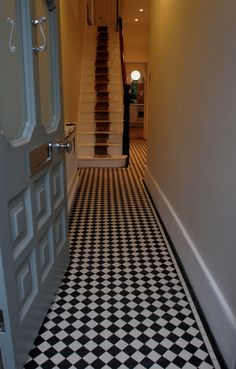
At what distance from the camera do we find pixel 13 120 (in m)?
1.28

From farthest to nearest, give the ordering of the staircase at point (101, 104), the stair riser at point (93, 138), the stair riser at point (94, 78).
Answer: the stair riser at point (94, 78) < the stair riser at point (93, 138) < the staircase at point (101, 104)

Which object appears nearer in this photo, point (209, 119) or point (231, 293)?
point (231, 293)

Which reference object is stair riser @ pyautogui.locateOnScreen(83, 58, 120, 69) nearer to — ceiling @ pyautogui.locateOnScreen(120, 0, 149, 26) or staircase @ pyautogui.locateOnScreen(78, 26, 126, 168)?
staircase @ pyautogui.locateOnScreen(78, 26, 126, 168)

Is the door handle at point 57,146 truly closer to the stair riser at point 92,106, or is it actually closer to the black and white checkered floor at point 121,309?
the black and white checkered floor at point 121,309

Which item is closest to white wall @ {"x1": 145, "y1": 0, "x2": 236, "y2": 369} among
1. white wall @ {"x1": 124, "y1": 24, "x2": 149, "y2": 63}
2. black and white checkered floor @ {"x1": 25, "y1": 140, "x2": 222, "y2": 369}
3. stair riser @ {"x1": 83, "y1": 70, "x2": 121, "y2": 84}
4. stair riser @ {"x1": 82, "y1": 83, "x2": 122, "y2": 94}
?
black and white checkered floor @ {"x1": 25, "y1": 140, "x2": 222, "y2": 369}

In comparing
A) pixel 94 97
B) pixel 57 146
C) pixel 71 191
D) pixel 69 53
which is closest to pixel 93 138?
pixel 94 97

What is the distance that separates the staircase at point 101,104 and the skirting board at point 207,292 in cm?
306

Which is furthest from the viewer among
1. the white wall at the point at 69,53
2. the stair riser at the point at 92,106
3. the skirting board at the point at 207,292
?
the stair riser at the point at 92,106

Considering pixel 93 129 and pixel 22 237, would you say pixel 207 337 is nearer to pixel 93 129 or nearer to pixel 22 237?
pixel 22 237

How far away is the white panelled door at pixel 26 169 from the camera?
1.21 metres

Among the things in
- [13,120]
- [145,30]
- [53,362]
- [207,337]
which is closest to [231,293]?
[207,337]

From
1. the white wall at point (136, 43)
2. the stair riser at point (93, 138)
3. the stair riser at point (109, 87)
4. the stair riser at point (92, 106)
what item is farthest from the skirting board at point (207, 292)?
the white wall at point (136, 43)

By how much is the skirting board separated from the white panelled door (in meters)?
0.91

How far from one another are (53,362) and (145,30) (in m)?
8.91
